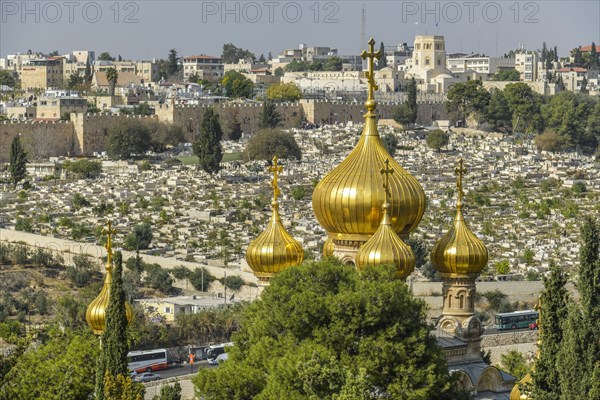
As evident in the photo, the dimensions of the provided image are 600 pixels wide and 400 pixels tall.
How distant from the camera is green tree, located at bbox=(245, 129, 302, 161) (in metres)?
76.9

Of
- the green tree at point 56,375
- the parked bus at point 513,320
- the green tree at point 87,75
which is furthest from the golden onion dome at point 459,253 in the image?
the green tree at point 87,75

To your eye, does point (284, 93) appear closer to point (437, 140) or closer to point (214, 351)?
point (437, 140)

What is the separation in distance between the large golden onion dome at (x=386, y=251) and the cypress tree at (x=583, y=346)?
3937mm

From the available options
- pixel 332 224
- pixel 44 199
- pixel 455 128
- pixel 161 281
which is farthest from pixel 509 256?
pixel 455 128

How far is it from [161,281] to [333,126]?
4742 cm

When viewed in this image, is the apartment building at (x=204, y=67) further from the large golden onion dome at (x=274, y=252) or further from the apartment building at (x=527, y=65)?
the large golden onion dome at (x=274, y=252)

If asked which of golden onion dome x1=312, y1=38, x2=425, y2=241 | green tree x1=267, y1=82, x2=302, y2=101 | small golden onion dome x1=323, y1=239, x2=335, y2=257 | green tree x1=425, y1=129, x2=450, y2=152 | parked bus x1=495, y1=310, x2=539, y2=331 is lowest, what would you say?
parked bus x1=495, y1=310, x2=539, y2=331

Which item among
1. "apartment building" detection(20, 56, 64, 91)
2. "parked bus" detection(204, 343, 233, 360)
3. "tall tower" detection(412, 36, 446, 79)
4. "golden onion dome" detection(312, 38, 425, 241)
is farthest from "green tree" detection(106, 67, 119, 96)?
"golden onion dome" detection(312, 38, 425, 241)

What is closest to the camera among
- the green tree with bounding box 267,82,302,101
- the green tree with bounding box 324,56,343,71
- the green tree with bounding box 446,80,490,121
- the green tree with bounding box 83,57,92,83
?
the green tree with bounding box 446,80,490,121

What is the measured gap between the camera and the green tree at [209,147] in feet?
236

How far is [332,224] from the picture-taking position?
2470 centimetres

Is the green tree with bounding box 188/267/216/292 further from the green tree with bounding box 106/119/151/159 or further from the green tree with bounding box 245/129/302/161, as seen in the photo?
the green tree with bounding box 106/119/151/159

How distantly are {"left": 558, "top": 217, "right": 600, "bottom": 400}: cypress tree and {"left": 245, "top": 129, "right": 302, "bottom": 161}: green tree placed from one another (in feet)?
185

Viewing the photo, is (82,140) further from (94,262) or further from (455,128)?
(94,262)
